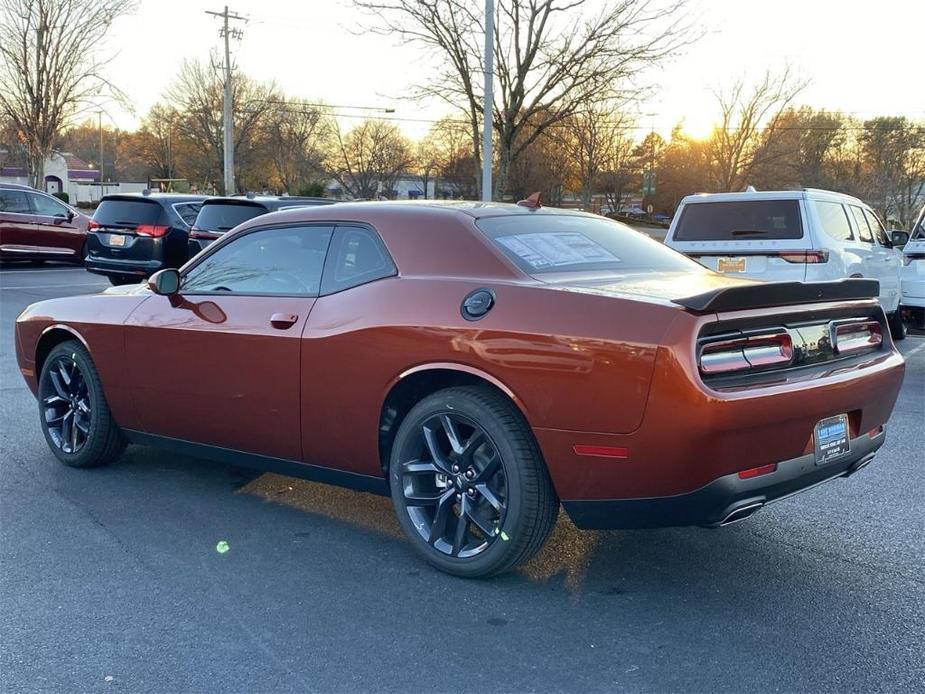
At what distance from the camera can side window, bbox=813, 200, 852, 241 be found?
9.45 meters

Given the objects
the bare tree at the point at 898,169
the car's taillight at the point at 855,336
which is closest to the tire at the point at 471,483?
the car's taillight at the point at 855,336

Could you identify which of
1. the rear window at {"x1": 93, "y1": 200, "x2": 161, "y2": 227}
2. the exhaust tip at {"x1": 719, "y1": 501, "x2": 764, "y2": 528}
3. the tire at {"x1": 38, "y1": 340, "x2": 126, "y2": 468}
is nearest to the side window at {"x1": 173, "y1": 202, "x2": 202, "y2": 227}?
the rear window at {"x1": 93, "y1": 200, "x2": 161, "y2": 227}

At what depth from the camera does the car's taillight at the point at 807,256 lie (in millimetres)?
9141

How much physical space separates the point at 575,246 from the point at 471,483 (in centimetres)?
130

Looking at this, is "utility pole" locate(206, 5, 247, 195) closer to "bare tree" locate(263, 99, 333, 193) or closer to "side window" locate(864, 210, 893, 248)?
"bare tree" locate(263, 99, 333, 193)

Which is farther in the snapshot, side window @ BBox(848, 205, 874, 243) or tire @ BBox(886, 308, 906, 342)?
tire @ BBox(886, 308, 906, 342)

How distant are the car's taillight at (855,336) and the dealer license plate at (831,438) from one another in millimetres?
327

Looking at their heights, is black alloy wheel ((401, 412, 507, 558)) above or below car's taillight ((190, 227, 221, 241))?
below

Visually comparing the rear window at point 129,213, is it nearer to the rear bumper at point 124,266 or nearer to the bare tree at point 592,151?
the rear bumper at point 124,266

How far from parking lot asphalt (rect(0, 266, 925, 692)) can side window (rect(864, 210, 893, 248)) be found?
6.67 m

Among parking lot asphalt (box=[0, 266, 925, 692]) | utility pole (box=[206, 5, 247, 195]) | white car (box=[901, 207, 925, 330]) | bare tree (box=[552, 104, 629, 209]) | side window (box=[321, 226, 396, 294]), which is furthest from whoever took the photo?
bare tree (box=[552, 104, 629, 209])

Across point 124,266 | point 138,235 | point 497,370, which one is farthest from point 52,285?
point 497,370

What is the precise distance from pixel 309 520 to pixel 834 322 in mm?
2595

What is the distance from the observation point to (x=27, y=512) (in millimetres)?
4461
